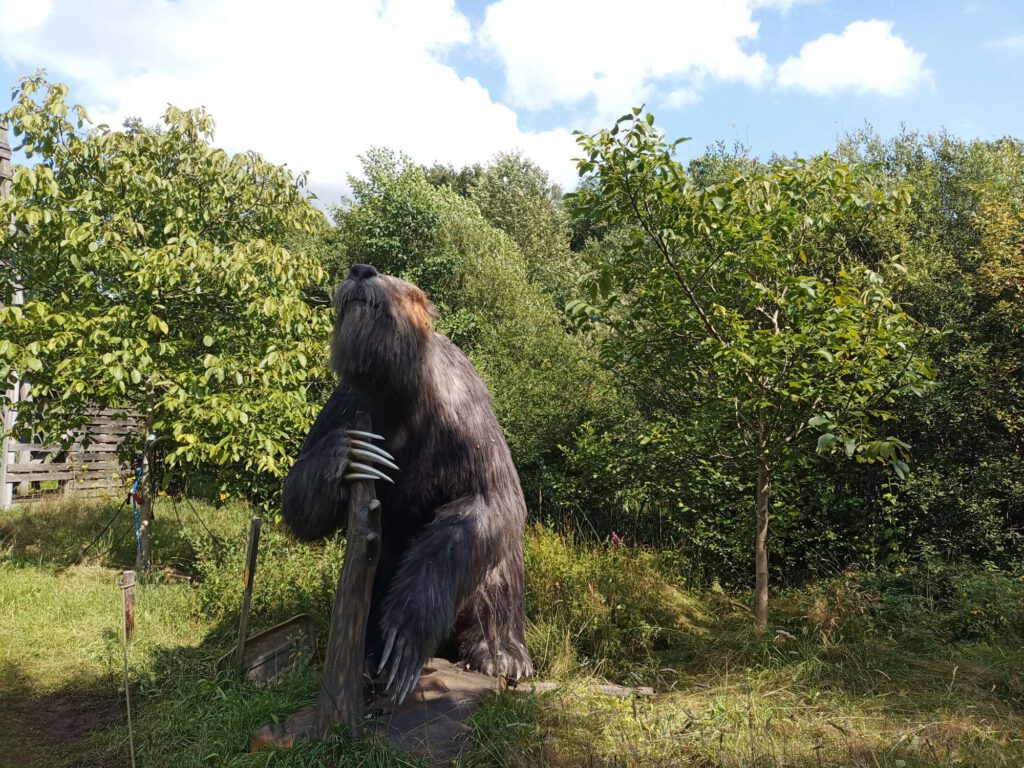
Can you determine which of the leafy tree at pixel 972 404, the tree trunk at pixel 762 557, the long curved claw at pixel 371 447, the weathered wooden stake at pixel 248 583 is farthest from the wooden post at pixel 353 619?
the leafy tree at pixel 972 404

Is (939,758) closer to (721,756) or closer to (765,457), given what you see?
(721,756)

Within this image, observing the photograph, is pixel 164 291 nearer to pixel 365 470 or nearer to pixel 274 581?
pixel 274 581

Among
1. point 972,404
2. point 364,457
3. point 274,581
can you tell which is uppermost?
point 972,404

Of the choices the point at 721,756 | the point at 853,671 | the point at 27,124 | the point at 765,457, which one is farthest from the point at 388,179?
the point at 721,756

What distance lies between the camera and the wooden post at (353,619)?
116 inches

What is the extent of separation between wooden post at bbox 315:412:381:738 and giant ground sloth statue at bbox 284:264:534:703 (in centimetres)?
12

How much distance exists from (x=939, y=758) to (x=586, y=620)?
7.81 ft

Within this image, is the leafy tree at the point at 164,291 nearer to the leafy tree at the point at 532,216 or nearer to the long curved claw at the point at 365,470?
the long curved claw at the point at 365,470

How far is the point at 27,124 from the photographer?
215 inches

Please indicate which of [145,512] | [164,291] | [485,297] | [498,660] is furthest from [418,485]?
[485,297]

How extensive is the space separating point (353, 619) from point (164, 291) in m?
3.87

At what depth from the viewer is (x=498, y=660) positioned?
11.7 ft

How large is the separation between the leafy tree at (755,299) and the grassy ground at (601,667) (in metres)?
0.81

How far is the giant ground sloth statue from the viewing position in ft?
9.55
